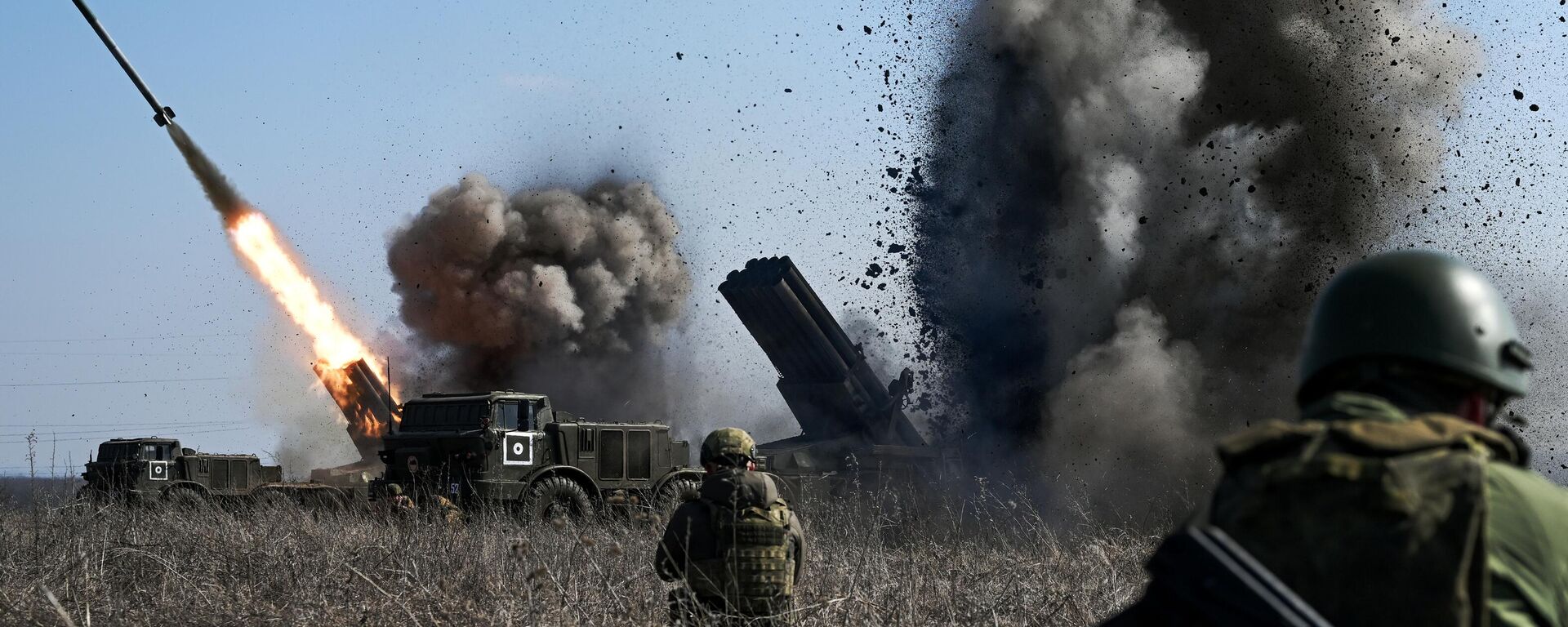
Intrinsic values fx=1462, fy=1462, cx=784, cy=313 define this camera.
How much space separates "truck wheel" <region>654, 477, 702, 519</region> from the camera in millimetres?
15742

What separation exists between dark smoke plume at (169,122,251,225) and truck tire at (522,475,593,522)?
6805mm

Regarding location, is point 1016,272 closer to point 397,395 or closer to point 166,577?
point 397,395

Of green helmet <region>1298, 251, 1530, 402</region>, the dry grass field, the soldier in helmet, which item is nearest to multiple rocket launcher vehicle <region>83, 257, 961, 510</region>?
the soldier in helmet

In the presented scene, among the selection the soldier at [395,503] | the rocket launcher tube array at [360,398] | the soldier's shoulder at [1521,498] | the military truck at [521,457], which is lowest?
the soldier's shoulder at [1521,498]

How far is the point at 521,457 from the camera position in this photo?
52.2 ft

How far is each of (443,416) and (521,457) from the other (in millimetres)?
1120

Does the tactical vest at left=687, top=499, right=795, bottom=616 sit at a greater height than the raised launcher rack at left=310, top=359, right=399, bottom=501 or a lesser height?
lesser

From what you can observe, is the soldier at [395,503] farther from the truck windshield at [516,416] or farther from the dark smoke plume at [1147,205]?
the dark smoke plume at [1147,205]

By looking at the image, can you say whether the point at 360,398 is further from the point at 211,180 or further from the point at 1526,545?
the point at 1526,545

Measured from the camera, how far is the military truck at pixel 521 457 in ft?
51.2

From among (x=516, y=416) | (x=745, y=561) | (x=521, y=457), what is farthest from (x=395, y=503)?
(x=745, y=561)

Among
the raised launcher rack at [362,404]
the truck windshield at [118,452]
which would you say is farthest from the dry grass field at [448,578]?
the truck windshield at [118,452]

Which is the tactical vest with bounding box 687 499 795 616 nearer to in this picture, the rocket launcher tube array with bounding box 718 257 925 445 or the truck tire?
the truck tire

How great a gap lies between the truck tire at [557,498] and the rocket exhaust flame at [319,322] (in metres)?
4.86
